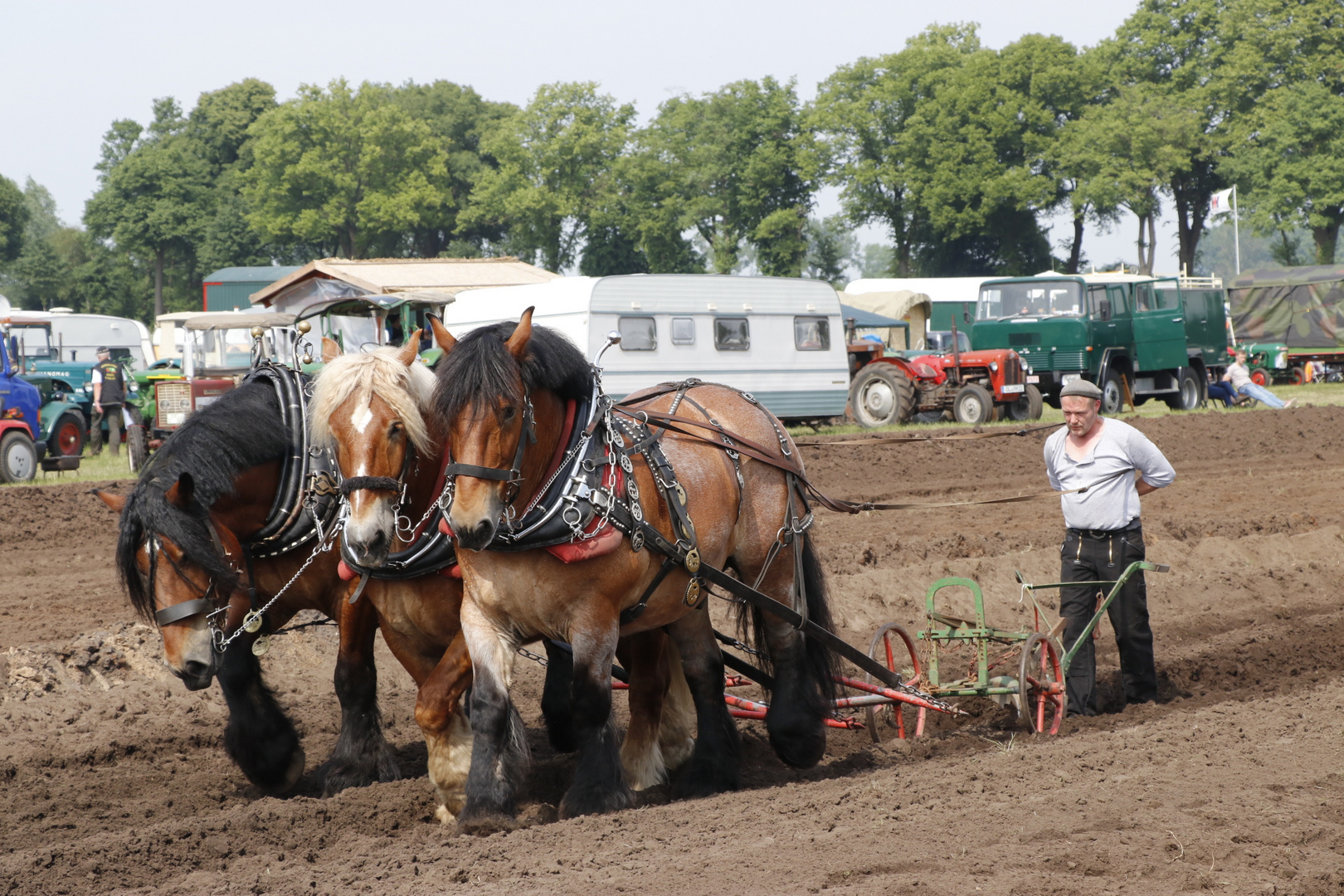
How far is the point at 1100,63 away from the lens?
5644cm

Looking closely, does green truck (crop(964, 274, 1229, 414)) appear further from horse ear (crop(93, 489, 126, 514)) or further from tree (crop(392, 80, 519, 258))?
tree (crop(392, 80, 519, 258))

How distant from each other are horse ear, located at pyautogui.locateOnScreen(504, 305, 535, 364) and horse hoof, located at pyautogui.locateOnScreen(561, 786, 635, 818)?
5.18 ft

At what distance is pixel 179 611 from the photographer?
438 centimetres

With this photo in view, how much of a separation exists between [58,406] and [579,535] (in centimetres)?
1636

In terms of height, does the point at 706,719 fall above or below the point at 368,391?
below

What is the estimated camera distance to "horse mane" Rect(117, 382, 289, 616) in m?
4.41

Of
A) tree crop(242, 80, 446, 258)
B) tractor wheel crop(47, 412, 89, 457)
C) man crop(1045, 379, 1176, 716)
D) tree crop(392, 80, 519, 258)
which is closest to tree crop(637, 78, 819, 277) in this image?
tree crop(392, 80, 519, 258)

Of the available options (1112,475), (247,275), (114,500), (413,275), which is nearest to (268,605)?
(114,500)

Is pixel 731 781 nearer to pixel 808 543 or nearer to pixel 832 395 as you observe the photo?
pixel 808 543

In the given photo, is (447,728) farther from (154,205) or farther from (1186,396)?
(154,205)

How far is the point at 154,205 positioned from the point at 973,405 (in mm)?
47337

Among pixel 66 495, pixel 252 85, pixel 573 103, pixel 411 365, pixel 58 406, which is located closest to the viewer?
pixel 411 365

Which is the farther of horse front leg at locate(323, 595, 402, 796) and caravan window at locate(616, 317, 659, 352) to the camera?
caravan window at locate(616, 317, 659, 352)

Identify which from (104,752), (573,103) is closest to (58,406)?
(104,752)
